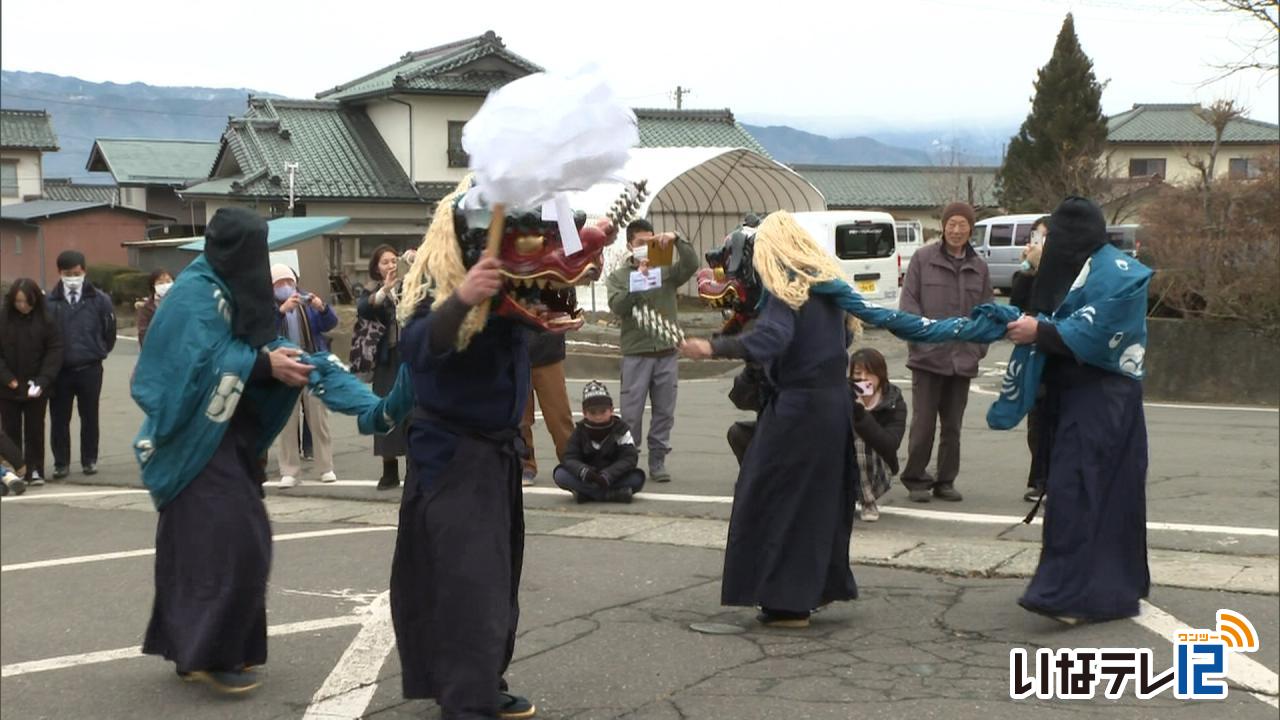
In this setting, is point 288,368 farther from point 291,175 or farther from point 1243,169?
point 291,175

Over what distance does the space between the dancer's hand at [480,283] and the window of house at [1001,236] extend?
106 ft

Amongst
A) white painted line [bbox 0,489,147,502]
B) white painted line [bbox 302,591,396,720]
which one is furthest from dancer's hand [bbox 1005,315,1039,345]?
white painted line [bbox 0,489,147,502]

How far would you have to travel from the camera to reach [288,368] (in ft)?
18.6

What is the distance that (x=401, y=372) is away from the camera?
526 centimetres

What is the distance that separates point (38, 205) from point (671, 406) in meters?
42.0

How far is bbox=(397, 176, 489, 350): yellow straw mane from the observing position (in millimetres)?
4898

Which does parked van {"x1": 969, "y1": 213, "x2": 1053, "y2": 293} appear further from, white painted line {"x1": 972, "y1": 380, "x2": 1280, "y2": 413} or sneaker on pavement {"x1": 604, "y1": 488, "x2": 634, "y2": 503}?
sneaker on pavement {"x1": 604, "y1": 488, "x2": 634, "y2": 503}

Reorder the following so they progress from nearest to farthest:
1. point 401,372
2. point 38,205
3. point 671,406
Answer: point 401,372 < point 671,406 < point 38,205

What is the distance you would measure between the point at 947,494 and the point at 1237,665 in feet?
13.5

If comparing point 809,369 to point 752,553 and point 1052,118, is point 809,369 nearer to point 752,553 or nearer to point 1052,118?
point 752,553

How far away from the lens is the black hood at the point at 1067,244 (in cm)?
638

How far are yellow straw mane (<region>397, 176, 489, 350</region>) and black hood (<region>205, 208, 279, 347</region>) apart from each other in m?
1.00

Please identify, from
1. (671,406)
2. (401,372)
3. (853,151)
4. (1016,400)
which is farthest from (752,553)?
(853,151)

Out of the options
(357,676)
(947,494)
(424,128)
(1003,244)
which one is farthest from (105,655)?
(1003,244)
